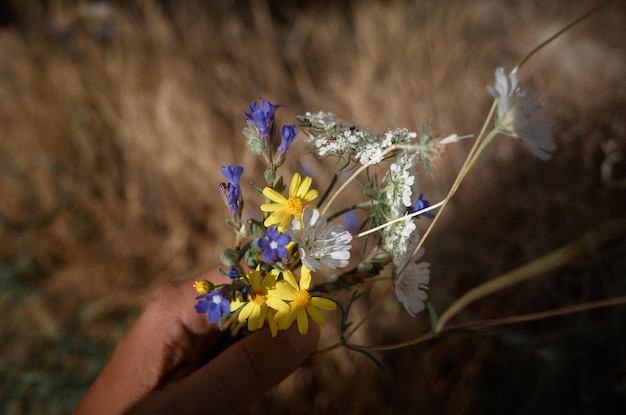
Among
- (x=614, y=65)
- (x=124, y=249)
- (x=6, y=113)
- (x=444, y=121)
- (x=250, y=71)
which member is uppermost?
(x=6, y=113)

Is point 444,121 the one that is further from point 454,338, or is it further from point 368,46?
point 454,338

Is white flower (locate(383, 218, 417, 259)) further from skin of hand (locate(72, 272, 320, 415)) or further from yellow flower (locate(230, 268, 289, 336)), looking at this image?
skin of hand (locate(72, 272, 320, 415))

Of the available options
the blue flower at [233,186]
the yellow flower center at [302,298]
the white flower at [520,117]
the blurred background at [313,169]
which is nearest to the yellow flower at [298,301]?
the yellow flower center at [302,298]

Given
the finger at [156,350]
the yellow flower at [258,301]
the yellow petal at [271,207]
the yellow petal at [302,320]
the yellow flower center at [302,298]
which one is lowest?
the yellow petal at [302,320]

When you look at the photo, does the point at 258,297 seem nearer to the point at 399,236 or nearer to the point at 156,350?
the point at 399,236

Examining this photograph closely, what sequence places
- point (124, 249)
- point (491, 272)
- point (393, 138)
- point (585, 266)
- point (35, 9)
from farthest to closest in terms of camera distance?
point (35, 9)
point (124, 249)
point (491, 272)
point (585, 266)
point (393, 138)

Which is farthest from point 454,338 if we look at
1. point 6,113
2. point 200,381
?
point 6,113

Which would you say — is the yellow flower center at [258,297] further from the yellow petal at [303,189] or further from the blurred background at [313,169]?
the blurred background at [313,169]
